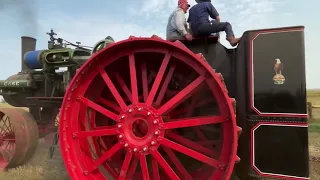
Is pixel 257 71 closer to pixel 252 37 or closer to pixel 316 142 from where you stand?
pixel 252 37

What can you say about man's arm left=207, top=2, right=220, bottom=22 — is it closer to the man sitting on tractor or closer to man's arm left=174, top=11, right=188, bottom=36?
the man sitting on tractor

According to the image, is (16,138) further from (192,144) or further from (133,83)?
(192,144)

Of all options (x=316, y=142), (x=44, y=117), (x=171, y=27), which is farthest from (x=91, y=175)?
(x=316, y=142)

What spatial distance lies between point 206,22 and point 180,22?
0.33 meters

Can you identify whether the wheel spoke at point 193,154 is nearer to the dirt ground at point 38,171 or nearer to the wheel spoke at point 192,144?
the wheel spoke at point 192,144

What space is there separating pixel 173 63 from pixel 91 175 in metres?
1.56

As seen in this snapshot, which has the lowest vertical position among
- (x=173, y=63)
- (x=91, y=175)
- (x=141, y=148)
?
(x=91, y=175)

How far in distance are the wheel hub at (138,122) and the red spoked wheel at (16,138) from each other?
2.59 metres

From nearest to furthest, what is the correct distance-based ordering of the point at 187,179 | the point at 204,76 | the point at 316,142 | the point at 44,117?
the point at 204,76 → the point at 187,179 → the point at 44,117 → the point at 316,142

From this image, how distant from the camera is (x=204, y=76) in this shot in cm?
258

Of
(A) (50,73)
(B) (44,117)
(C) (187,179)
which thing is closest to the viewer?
(C) (187,179)

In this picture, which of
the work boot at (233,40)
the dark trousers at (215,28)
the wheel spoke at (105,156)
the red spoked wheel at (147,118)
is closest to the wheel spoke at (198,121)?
the red spoked wheel at (147,118)

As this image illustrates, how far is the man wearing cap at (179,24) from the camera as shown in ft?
10.7

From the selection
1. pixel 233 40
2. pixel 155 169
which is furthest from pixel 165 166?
pixel 233 40
